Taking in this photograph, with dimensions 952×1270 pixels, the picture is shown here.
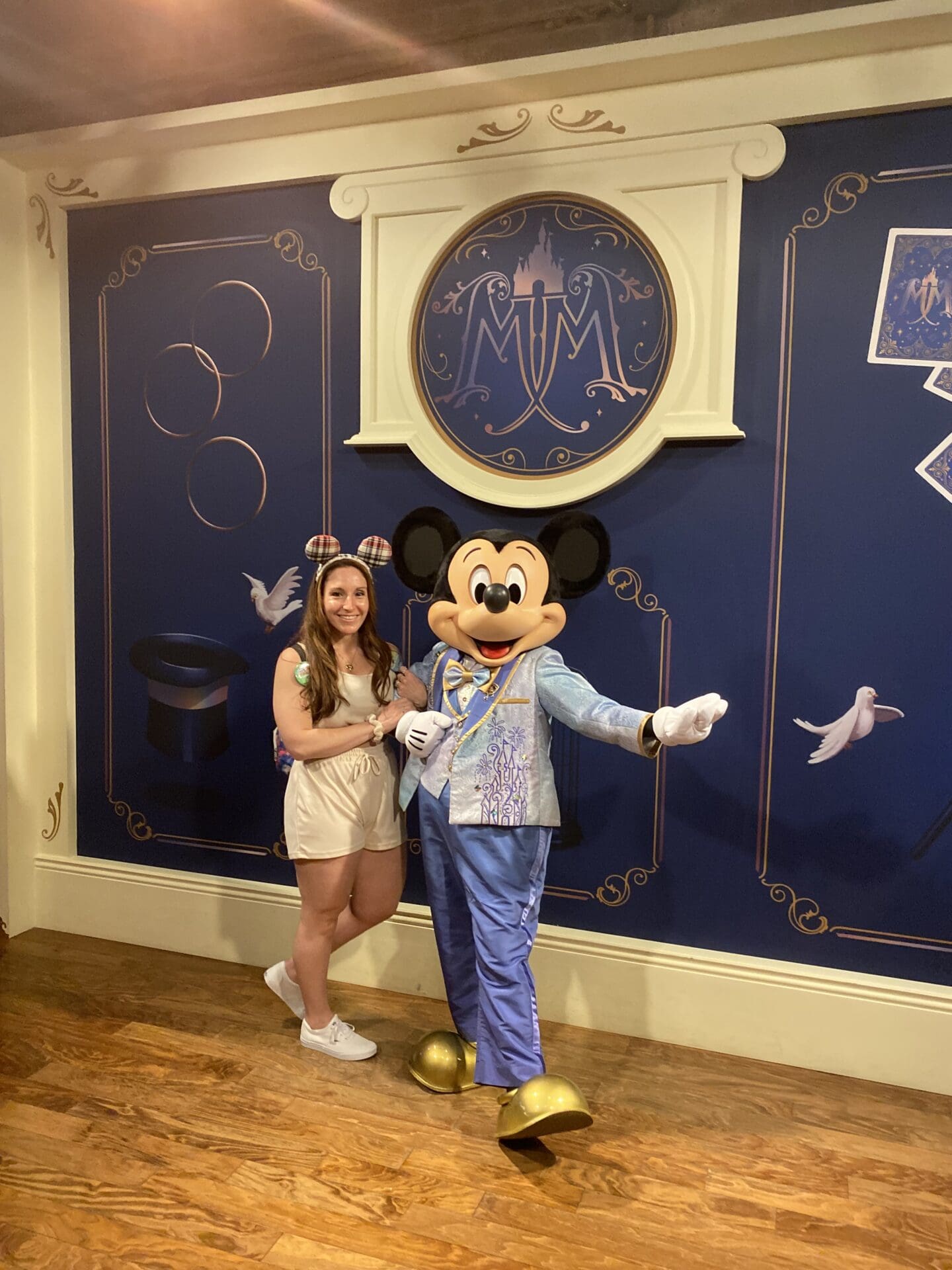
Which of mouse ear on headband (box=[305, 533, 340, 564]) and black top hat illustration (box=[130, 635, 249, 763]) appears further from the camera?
black top hat illustration (box=[130, 635, 249, 763])

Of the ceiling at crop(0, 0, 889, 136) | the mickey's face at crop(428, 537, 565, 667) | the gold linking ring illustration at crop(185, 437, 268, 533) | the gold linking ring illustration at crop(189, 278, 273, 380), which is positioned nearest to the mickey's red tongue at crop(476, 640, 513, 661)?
the mickey's face at crop(428, 537, 565, 667)

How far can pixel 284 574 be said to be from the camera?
2.72 metres

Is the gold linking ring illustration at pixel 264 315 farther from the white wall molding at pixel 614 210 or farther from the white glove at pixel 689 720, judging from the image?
the white glove at pixel 689 720

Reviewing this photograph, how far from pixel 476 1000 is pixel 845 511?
4.80 ft

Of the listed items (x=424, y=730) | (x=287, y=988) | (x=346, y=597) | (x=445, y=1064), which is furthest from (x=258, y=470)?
(x=445, y=1064)

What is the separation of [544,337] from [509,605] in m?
0.81

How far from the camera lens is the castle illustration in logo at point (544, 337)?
2.36 metres

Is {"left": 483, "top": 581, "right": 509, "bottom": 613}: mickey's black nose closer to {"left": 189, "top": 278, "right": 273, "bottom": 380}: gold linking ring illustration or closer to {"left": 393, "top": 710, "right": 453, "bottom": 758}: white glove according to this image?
{"left": 393, "top": 710, "right": 453, "bottom": 758}: white glove

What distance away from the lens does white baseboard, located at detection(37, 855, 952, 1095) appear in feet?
7.33

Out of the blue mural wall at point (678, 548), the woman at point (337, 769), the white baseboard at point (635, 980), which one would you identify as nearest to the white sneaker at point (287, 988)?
the woman at point (337, 769)

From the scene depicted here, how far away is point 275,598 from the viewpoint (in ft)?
8.97

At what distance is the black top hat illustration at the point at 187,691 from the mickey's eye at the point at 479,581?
3.24 ft

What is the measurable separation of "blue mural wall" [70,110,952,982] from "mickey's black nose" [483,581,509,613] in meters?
0.52

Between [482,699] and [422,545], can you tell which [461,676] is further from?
[422,545]
